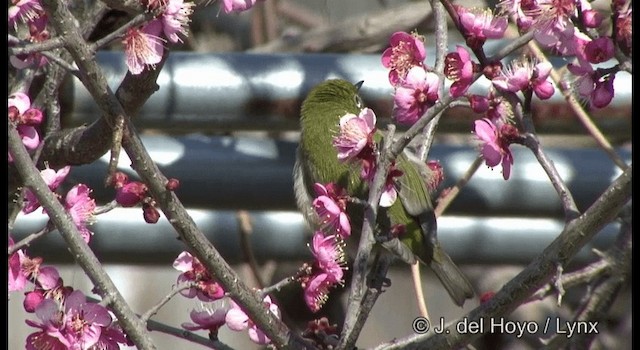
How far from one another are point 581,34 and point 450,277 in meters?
1.35

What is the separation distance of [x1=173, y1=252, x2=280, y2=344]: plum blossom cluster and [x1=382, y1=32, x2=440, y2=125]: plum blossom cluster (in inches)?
18.7

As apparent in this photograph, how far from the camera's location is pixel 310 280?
226 centimetres

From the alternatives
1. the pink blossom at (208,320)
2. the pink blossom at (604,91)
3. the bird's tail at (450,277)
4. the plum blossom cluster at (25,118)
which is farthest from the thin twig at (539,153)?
the bird's tail at (450,277)

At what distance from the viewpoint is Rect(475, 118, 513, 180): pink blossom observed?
6.98 feet

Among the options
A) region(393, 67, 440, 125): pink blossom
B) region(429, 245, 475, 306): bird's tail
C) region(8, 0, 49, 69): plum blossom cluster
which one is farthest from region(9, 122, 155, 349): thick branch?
region(429, 245, 475, 306): bird's tail

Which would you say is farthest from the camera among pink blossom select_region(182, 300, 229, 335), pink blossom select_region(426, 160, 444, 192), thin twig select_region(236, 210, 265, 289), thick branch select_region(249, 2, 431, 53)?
thick branch select_region(249, 2, 431, 53)

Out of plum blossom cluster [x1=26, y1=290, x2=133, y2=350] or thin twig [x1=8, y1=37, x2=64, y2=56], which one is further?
plum blossom cluster [x1=26, y1=290, x2=133, y2=350]

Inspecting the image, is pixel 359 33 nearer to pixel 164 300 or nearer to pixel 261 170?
pixel 261 170

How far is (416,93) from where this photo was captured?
2164 millimetres

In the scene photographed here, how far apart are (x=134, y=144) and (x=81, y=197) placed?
27 centimetres

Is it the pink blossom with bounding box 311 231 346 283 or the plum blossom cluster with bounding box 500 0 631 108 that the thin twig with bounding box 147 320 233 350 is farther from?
the plum blossom cluster with bounding box 500 0 631 108

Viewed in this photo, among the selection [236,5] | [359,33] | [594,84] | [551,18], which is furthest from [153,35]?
[359,33]

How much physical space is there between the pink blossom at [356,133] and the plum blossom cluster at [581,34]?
1.11ft

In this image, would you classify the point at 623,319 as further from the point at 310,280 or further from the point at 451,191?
the point at 310,280
